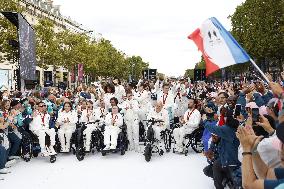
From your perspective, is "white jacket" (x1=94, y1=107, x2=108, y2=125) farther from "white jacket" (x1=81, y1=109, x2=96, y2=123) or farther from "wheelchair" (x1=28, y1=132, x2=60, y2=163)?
"wheelchair" (x1=28, y1=132, x2=60, y2=163)

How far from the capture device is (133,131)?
11.4 m

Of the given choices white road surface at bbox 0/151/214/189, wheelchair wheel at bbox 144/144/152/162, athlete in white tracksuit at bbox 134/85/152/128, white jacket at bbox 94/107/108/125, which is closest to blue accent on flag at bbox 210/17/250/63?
white road surface at bbox 0/151/214/189

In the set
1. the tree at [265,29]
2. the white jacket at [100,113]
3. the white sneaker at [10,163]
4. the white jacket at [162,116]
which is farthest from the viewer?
the tree at [265,29]

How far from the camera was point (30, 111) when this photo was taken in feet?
38.5

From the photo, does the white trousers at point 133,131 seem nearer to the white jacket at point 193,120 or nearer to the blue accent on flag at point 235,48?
the white jacket at point 193,120

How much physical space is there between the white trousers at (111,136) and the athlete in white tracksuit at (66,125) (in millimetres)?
1051

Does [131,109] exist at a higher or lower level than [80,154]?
higher

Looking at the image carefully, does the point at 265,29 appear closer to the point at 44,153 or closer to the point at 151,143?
the point at 151,143

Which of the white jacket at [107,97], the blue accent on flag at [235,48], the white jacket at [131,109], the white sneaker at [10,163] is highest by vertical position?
the blue accent on flag at [235,48]

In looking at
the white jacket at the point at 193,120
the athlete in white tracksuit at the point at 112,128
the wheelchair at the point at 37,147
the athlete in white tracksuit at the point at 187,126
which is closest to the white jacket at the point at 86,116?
the athlete in white tracksuit at the point at 112,128

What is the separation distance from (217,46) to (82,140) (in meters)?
5.90

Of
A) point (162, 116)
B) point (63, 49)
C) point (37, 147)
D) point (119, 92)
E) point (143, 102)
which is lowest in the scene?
point (37, 147)

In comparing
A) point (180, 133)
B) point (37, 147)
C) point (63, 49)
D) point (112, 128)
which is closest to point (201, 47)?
point (180, 133)

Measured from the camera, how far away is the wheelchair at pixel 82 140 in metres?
10.5
